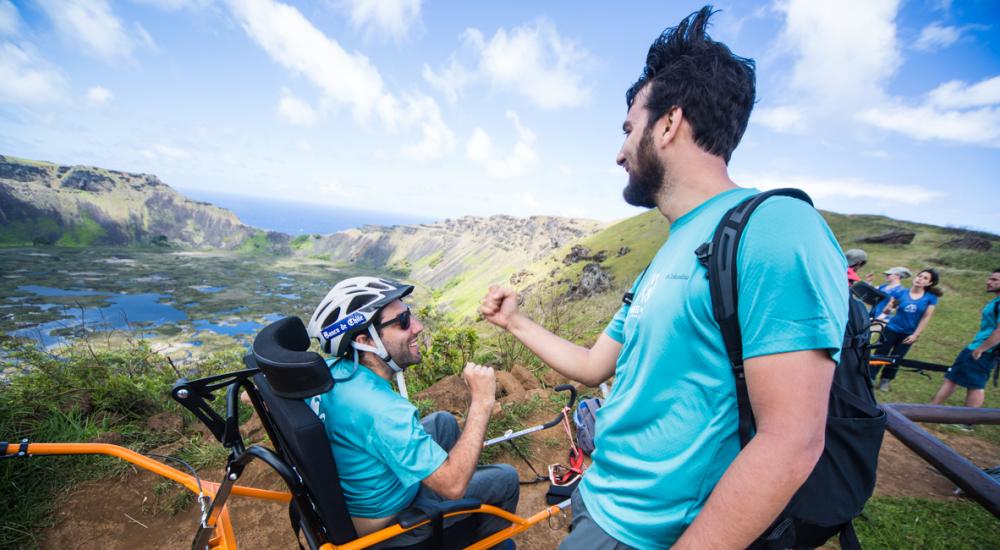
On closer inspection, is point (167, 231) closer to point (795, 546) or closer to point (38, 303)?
point (38, 303)

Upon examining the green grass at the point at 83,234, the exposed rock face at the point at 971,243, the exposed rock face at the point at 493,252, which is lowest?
the green grass at the point at 83,234

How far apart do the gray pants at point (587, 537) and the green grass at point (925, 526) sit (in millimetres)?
4116

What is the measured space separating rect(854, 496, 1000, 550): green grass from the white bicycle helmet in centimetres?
520

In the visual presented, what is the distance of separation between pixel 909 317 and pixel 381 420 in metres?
11.8

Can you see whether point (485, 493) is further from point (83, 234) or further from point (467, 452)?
point (83, 234)

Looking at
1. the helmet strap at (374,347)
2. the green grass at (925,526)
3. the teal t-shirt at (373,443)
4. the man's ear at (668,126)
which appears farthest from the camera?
the green grass at (925,526)

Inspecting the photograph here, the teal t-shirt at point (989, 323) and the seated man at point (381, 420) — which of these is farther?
the teal t-shirt at point (989, 323)

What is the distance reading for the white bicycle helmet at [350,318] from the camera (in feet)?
9.23

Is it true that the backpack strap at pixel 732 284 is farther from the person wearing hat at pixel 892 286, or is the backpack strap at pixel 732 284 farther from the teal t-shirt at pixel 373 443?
the person wearing hat at pixel 892 286

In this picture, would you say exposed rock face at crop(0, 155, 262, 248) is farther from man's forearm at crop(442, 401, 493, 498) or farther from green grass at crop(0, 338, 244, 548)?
man's forearm at crop(442, 401, 493, 498)

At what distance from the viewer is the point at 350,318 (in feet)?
9.21

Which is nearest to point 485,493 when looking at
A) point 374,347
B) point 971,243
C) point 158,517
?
point 374,347

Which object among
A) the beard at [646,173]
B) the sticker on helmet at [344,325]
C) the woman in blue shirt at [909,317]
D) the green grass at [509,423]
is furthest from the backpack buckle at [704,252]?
the woman in blue shirt at [909,317]

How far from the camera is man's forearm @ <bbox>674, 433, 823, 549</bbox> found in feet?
3.42
